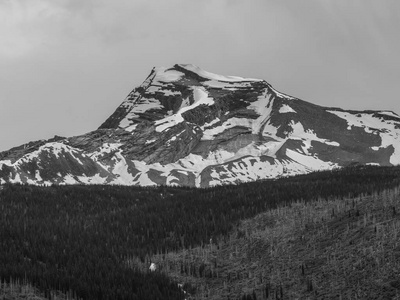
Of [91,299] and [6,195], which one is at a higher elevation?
[6,195]

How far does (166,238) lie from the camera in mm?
23406

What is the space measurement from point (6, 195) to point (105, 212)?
6.44m

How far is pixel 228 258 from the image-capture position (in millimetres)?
19891

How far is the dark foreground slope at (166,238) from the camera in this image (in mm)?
16703

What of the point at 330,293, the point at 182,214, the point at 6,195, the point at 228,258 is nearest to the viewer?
the point at 330,293

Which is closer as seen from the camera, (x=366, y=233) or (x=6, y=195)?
(x=366, y=233)

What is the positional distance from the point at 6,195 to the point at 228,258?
16.3 meters

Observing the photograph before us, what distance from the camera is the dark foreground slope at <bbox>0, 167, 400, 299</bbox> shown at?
16703mm

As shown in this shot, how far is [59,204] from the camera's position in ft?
99.1

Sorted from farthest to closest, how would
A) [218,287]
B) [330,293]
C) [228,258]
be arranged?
1. [228,258]
2. [218,287]
3. [330,293]

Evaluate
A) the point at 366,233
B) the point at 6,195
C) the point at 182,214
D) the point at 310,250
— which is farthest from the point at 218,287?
the point at 6,195

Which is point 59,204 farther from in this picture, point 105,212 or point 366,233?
point 366,233

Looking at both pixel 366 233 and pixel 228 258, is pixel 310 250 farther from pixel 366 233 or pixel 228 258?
pixel 228 258

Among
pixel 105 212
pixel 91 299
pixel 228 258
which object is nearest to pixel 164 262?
pixel 228 258
